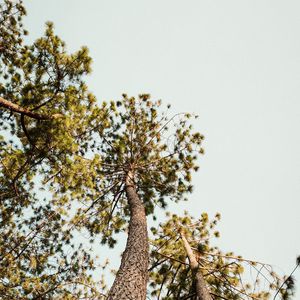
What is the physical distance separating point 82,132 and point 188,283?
496 centimetres

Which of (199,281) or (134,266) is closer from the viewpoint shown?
(134,266)

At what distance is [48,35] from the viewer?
5.67 metres

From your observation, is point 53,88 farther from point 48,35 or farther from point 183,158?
point 183,158

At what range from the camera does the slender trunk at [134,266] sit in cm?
409

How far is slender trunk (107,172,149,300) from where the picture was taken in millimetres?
4090

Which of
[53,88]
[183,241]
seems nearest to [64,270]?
[183,241]

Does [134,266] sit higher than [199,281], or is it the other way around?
[199,281]

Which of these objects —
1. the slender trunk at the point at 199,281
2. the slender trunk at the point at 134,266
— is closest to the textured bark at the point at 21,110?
the slender trunk at the point at 134,266

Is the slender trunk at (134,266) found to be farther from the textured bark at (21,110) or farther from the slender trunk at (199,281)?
the textured bark at (21,110)

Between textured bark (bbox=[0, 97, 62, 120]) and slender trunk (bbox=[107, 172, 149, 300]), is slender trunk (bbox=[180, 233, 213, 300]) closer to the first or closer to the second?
slender trunk (bbox=[107, 172, 149, 300])

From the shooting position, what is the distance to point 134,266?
4680 millimetres

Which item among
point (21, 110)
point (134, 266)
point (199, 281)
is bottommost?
point (134, 266)

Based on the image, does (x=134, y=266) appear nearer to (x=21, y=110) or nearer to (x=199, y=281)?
(x=199, y=281)

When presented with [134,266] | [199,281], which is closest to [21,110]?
[134,266]
